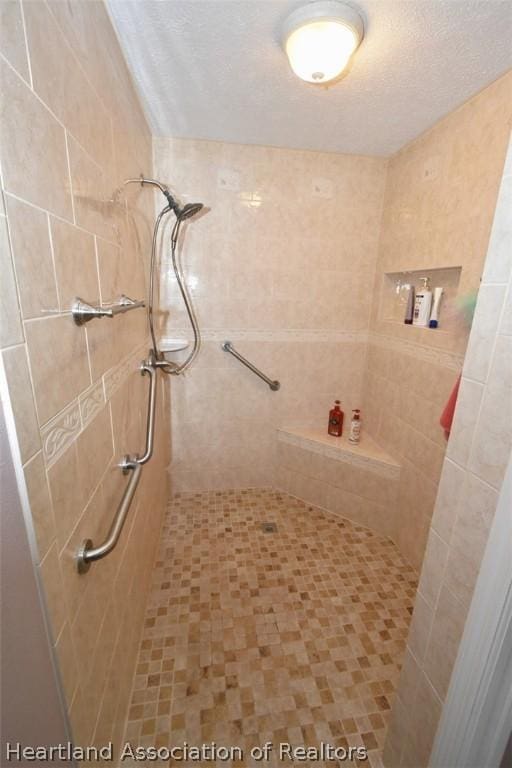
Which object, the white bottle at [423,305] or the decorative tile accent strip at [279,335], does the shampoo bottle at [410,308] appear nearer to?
the white bottle at [423,305]

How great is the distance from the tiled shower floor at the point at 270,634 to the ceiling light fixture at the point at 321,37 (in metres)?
2.10

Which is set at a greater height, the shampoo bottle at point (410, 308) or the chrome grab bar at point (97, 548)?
the shampoo bottle at point (410, 308)

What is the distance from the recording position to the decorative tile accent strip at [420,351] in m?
1.40

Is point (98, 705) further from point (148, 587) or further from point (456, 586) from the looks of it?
point (456, 586)

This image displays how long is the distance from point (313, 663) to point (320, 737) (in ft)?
0.69

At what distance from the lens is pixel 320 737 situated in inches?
39.4

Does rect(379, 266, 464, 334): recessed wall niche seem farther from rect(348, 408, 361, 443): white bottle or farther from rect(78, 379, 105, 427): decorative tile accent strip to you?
rect(78, 379, 105, 427): decorative tile accent strip

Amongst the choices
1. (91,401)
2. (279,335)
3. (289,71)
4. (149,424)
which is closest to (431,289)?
(279,335)

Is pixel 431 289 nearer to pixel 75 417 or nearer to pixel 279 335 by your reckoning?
pixel 279 335

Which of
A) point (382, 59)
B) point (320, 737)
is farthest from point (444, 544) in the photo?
point (382, 59)

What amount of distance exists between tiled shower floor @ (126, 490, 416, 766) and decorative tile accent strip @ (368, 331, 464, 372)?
43.5 inches

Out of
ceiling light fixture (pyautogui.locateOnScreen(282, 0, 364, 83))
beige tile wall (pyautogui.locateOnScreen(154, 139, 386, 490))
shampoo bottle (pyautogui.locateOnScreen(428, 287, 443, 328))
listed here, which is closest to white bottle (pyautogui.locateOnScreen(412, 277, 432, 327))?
shampoo bottle (pyautogui.locateOnScreen(428, 287, 443, 328))

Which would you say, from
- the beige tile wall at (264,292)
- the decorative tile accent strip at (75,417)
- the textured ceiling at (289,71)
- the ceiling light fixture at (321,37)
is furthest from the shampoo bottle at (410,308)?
the decorative tile accent strip at (75,417)

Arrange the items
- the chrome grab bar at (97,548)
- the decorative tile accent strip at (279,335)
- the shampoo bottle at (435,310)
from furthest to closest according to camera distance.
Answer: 1. the decorative tile accent strip at (279,335)
2. the shampoo bottle at (435,310)
3. the chrome grab bar at (97,548)
